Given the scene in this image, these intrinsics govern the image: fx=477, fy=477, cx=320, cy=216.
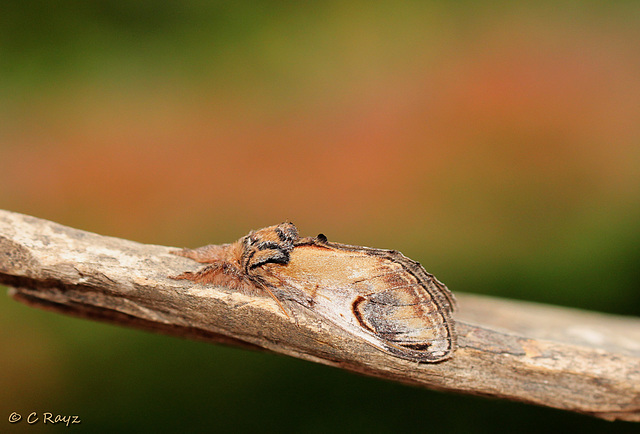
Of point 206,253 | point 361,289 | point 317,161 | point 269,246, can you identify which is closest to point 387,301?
point 361,289

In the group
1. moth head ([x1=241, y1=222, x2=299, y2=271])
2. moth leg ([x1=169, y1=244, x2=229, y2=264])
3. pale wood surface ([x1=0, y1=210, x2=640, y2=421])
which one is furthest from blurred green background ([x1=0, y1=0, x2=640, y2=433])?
moth head ([x1=241, y1=222, x2=299, y2=271])

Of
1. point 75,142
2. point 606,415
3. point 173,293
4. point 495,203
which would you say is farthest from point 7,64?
point 606,415

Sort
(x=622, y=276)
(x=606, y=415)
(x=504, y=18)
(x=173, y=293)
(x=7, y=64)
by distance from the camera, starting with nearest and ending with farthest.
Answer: (x=173, y=293) < (x=606, y=415) < (x=622, y=276) < (x=7, y=64) < (x=504, y=18)

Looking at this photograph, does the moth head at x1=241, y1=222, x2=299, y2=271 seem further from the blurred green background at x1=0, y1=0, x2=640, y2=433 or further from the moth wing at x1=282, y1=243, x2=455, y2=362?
the blurred green background at x1=0, y1=0, x2=640, y2=433

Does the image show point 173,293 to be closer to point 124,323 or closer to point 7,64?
point 124,323

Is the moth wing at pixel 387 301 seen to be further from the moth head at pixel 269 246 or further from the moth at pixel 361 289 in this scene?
the moth head at pixel 269 246
